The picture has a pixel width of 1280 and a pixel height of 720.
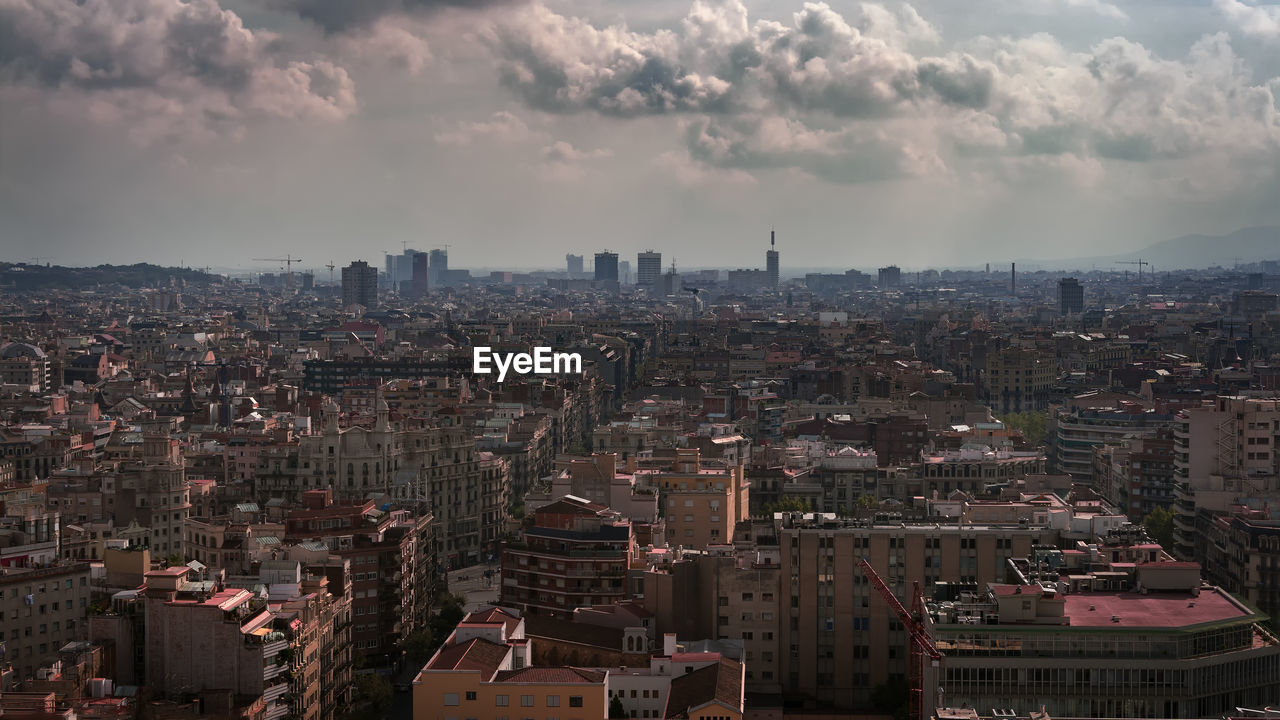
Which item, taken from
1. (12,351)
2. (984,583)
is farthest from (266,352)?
(984,583)

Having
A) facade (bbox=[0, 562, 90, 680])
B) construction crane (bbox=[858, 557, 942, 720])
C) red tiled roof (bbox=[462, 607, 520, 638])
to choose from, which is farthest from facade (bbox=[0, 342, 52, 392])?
construction crane (bbox=[858, 557, 942, 720])

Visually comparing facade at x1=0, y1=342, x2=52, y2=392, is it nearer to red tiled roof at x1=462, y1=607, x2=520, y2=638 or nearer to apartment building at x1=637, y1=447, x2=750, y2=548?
apartment building at x1=637, y1=447, x2=750, y2=548

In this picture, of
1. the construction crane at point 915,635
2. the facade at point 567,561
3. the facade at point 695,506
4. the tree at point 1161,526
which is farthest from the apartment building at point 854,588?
the tree at point 1161,526

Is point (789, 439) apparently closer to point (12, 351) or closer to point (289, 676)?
point (289, 676)

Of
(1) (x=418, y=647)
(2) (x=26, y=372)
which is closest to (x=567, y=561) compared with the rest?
(1) (x=418, y=647)

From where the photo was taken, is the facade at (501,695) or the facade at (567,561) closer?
the facade at (501,695)

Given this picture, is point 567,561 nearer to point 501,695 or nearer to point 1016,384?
point 501,695

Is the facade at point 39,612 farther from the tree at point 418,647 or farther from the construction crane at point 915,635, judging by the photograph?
the construction crane at point 915,635
